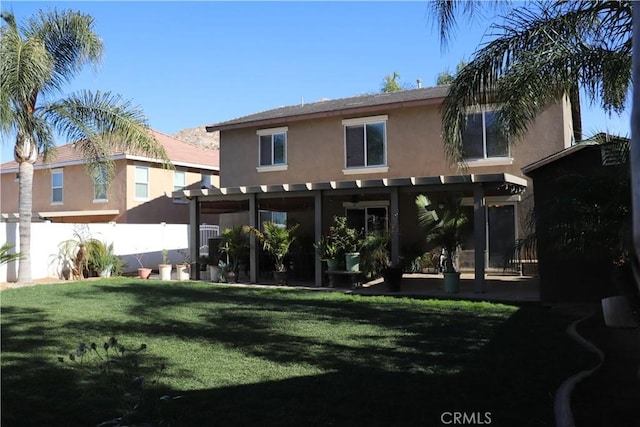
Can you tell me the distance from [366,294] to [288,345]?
599 cm

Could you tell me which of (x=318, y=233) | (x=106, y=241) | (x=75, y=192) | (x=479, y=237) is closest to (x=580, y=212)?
(x=479, y=237)

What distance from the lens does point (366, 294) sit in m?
12.8

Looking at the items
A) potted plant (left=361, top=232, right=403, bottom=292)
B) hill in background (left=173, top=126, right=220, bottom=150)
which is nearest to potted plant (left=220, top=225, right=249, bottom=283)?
potted plant (left=361, top=232, right=403, bottom=292)

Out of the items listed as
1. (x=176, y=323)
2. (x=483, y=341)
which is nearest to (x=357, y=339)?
(x=483, y=341)

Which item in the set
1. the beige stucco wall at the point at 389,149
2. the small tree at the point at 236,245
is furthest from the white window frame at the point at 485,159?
the small tree at the point at 236,245

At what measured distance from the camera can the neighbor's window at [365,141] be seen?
55.7 ft

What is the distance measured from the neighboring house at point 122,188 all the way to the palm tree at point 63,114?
7.15 metres

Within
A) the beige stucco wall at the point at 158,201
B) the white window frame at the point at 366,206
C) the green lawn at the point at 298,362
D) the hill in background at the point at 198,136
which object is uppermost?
the hill in background at the point at 198,136

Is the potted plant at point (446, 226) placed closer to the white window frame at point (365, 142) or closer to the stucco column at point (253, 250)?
the white window frame at point (365, 142)

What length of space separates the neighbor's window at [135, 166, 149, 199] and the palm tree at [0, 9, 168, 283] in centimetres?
785

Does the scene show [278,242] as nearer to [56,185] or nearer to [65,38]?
[65,38]

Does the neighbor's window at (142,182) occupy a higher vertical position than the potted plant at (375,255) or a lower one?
higher

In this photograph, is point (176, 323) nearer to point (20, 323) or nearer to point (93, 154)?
point (20, 323)

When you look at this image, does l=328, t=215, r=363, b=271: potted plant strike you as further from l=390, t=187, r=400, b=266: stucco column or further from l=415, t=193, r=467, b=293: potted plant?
l=415, t=193, r=467, b=293: potted plant
